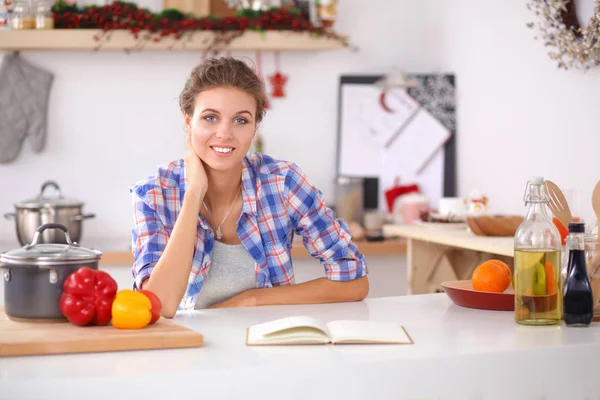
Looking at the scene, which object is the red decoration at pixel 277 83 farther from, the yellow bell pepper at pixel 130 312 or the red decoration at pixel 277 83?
the yellow bell pepper at pixel 130 312

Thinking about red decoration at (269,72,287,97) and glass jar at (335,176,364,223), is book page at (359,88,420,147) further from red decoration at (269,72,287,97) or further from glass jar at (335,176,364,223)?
red decoration at (269,72,287,97)

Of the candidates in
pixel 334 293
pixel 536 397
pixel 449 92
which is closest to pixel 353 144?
pixel 449 92

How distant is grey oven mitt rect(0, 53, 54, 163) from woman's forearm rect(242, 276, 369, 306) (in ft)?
7.14

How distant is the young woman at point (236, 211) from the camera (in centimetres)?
215

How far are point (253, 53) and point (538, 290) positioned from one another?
273 cm

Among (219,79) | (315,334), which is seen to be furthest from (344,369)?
(219,79)

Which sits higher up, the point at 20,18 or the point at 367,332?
the point at 20,18

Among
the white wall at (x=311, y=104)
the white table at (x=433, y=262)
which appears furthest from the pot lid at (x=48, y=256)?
the white wall at (x=311, y=104)

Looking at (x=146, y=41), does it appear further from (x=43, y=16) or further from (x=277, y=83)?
(x=277, y=83)

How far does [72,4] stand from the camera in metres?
3.86

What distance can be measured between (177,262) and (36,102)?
2.27 metres

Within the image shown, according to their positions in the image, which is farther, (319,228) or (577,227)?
(319,228)

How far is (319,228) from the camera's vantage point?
2.26 metres

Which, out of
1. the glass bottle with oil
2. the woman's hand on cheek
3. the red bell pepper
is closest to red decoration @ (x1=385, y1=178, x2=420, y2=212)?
the woman's hand on cheek
